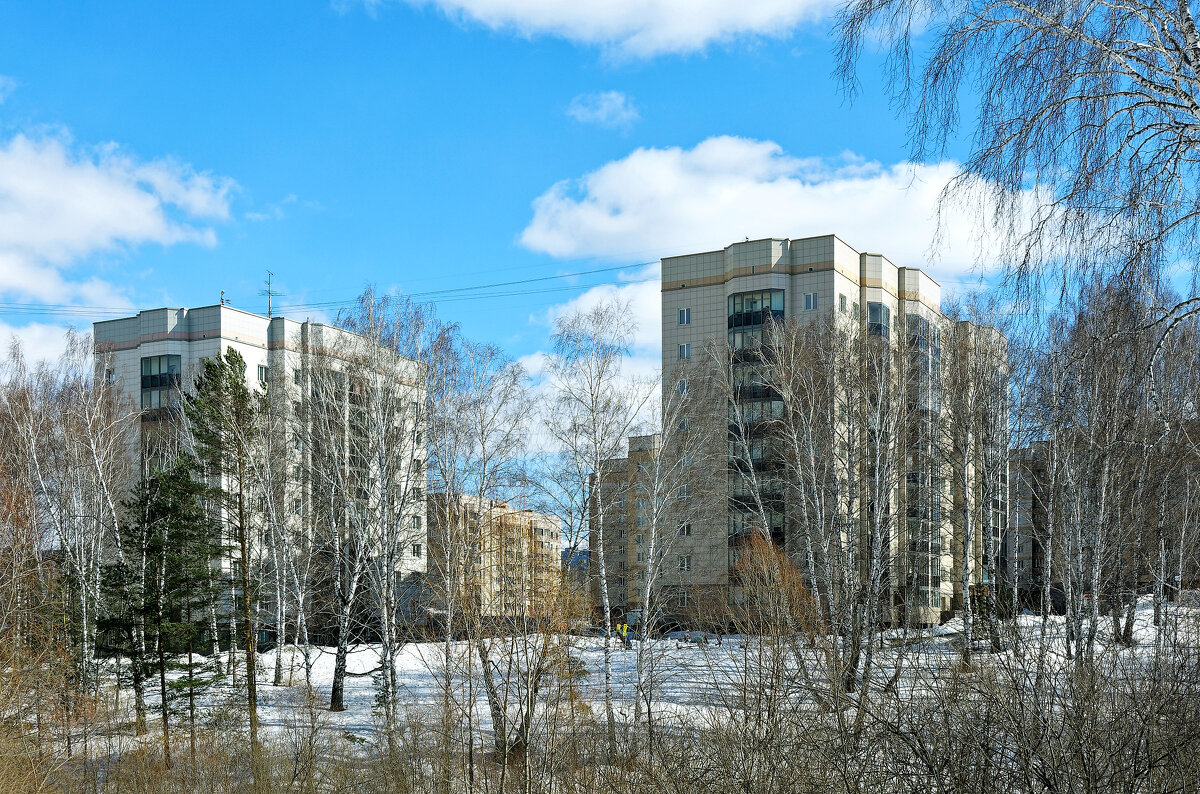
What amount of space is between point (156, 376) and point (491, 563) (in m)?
36.9

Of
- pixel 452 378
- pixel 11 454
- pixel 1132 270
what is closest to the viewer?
pixel 1132 270

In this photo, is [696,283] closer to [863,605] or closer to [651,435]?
[651,435]

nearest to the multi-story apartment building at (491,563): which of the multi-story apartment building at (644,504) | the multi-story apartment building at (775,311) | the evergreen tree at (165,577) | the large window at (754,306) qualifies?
the multi-story apartment building at (644,504)

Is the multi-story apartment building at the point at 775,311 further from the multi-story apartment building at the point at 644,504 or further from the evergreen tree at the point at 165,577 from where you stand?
the evergreen tree at the point at 165,577

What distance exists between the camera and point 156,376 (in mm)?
57844

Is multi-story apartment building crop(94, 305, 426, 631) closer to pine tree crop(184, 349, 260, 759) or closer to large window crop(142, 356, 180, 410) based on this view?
pine tree crop(184, 349, 260, 759)

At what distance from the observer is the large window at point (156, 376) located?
57406 mm

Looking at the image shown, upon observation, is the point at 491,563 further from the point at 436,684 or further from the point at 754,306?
the point at 754,306

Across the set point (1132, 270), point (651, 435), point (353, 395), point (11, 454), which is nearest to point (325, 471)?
point (353, 395)

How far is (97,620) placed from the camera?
109ft

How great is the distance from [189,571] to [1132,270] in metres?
31.4

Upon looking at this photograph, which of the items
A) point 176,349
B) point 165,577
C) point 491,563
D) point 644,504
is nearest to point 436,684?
point 491,563

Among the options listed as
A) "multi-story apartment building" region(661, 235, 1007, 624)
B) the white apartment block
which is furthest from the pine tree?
"multi-story apartment building" region(661, 235, 1007, 624)

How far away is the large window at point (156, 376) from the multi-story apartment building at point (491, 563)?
3268cm
